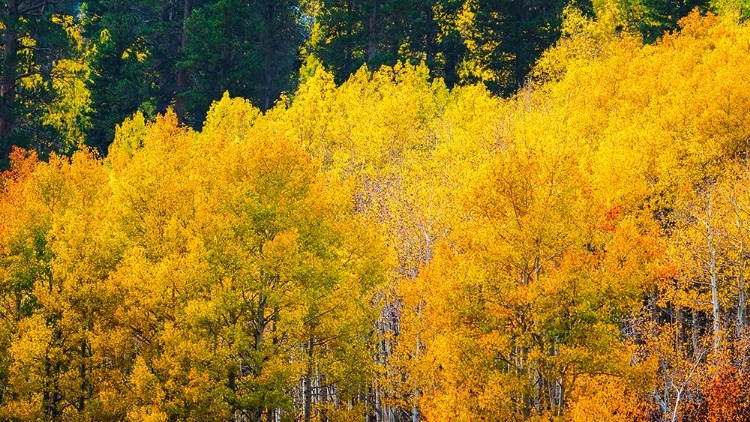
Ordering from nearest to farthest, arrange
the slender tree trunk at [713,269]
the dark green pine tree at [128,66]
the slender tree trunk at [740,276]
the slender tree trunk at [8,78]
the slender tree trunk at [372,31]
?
the slender tree trunk at [713,269], the slender tree trunk at [740,276], the slender tree trunk at [8,78], the dark green pine tree at [128,66], the slender tree trunk at [372,31]

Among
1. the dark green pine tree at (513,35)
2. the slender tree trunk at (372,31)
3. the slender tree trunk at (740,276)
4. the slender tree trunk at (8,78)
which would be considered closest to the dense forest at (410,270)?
the slender tree trunk at (740,276)

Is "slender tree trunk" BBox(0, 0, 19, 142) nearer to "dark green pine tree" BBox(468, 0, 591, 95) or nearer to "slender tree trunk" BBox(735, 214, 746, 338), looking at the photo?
"dark green pine tree" BBox(468, 0, 591, 95)

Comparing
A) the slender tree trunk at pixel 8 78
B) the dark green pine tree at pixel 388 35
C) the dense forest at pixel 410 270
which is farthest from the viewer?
the dark green pine tree at pixel 388 35

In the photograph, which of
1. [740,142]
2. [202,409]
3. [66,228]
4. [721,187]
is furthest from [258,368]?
[740,142]

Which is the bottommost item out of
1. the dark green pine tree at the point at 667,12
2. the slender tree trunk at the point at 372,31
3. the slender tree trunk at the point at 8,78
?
the slender tree trunk at the point at 8,78

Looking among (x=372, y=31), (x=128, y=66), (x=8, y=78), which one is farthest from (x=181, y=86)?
(x=372, y=31)

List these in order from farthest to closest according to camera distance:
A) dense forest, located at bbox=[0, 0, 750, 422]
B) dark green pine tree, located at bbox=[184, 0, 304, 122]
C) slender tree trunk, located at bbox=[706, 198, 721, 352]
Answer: dark green pine tree, located at bbox=[184, 0, 304, 122] → slender tree trunk, located at bbox=[706, 198, 721, 352] → dense forest, located at bbox=[0, 0, 750, 422]

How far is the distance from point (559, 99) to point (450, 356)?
24.9 m

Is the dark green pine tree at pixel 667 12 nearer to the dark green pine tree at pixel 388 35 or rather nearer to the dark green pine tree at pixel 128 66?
the dark green pine tree at pixel 388 35

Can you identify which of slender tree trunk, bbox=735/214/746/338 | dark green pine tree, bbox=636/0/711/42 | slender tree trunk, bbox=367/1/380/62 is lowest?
slender tree trunk, bbox=735/214/746/338

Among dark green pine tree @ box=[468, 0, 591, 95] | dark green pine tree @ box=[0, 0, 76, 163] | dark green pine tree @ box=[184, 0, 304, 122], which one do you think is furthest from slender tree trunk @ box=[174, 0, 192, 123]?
dark green pine tree @ box=[468, 0, 591, 95]

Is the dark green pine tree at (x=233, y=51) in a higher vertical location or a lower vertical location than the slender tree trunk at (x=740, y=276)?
higher

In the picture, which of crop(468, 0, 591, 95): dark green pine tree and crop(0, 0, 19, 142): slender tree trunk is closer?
crop(0, 0, 19, 142): slender tree trunk

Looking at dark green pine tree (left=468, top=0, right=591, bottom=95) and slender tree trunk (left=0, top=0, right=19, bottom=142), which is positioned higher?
dark green pine tree (left=468, top=0, right=591, bottom=95)
